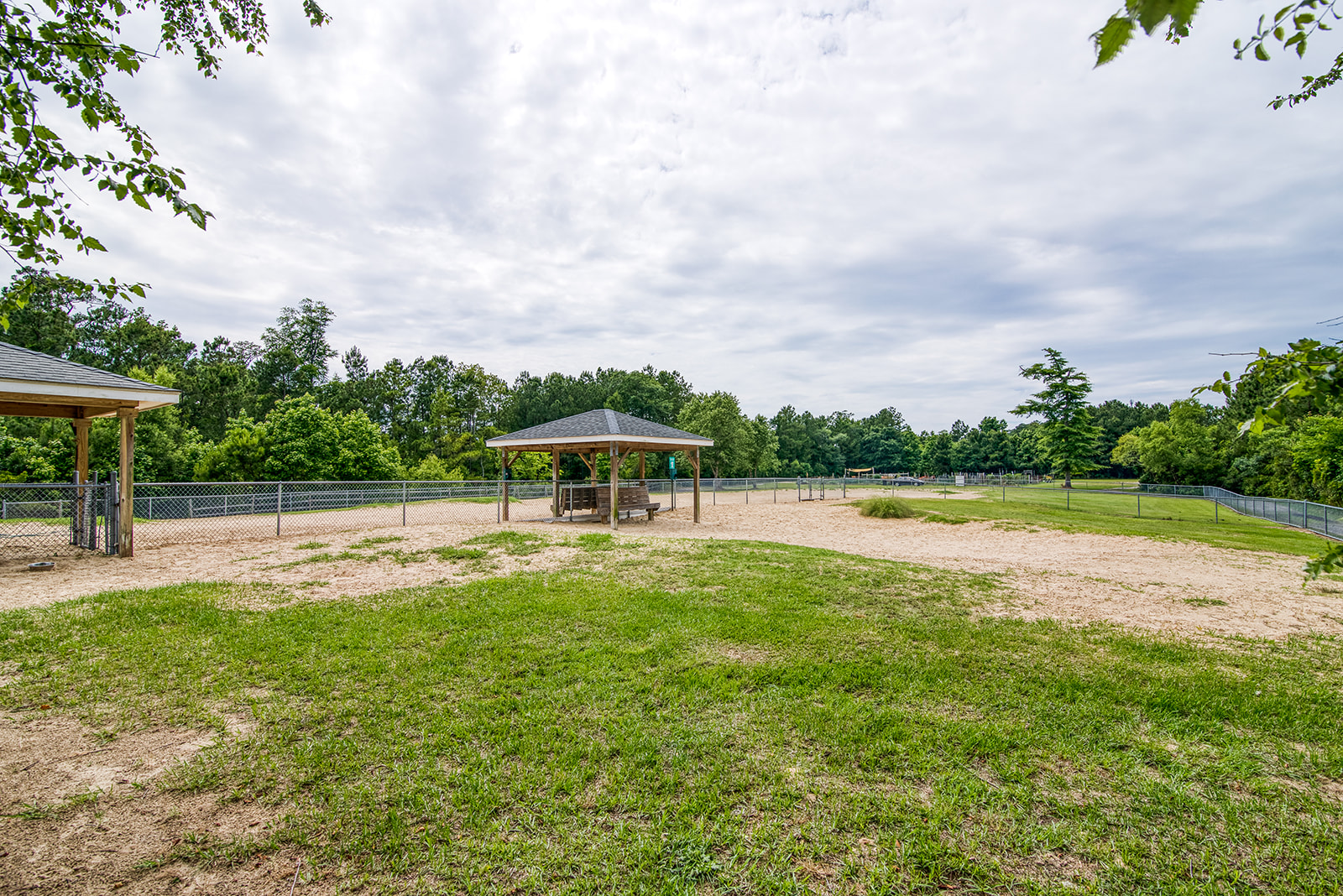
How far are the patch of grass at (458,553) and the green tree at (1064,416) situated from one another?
1980 inches

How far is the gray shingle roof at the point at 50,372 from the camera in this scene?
833 centimetres

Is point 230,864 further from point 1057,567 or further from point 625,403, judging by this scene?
point 625,403

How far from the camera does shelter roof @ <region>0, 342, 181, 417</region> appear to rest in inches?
324

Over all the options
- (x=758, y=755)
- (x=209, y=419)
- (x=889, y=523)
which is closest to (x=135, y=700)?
(x=758, y=755)

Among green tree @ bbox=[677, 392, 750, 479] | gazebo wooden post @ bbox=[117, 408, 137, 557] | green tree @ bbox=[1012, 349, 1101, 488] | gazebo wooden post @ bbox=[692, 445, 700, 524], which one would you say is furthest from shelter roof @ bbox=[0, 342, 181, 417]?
green tree @ bbox=[1012, 349, 1101, 488]

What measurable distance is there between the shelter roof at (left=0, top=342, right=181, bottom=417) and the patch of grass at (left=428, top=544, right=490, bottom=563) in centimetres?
472

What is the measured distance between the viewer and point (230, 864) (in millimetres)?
2391

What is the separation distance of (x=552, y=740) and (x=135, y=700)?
301 cm

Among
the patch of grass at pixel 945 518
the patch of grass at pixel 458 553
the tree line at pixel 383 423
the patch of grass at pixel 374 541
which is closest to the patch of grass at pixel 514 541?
the patch of grass at pixel 458 553

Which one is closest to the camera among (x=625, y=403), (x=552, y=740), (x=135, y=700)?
(x=552, y=740)

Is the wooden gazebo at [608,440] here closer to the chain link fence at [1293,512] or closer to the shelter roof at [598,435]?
the shelter roof at [598,435]

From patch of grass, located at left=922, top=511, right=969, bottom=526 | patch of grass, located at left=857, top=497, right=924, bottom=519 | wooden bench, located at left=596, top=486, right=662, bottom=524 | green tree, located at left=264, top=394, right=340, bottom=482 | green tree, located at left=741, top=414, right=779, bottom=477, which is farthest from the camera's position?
green tree, located at left=741, top=414, right=779, bottom=477

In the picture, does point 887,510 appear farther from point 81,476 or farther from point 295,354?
point 295,354

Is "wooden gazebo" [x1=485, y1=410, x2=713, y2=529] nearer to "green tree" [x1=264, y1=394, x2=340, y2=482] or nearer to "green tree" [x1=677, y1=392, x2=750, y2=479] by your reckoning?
"green tree" [x1=264, y1=394, x2=340, y2=482]
